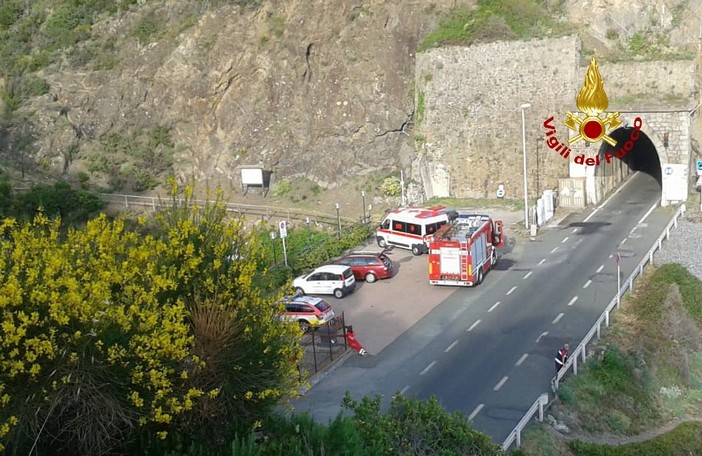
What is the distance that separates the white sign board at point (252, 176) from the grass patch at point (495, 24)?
11.8 meters

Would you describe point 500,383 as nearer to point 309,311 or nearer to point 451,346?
point 451,346

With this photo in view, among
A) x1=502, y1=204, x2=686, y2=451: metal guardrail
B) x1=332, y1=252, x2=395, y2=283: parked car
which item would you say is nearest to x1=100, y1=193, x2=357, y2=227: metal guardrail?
x1=332, y1=252, x2=395, y2=283: parked car

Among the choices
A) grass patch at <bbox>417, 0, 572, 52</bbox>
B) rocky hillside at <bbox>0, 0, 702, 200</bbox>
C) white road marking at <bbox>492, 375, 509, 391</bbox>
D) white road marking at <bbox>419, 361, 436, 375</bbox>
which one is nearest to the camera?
white road marking at <bbox>492, 375, 509, 391</bbox>

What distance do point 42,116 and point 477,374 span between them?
1565 inches

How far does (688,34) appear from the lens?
47.2 metres

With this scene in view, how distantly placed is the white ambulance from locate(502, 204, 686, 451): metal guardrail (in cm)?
841

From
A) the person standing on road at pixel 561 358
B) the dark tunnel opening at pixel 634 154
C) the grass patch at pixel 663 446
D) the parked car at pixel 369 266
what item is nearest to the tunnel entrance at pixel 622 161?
the dark tunnel opening at pixel 634 154

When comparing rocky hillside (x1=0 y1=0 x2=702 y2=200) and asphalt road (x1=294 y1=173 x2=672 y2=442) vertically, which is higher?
rocky hillside (x1=0 y1=0 x2=702 y2=200)

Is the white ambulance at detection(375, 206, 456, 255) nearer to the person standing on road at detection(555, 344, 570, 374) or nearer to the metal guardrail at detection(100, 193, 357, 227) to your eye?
the metal guardrail at detection(100, 193, 357, 227)

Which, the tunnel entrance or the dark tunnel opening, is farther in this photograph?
the dark tunnel opening

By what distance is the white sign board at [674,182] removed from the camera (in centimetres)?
4088

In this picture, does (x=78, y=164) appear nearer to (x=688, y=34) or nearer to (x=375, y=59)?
(x=375, y=59)

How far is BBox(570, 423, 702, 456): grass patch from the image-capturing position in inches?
803

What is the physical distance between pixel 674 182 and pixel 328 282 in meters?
20.1
